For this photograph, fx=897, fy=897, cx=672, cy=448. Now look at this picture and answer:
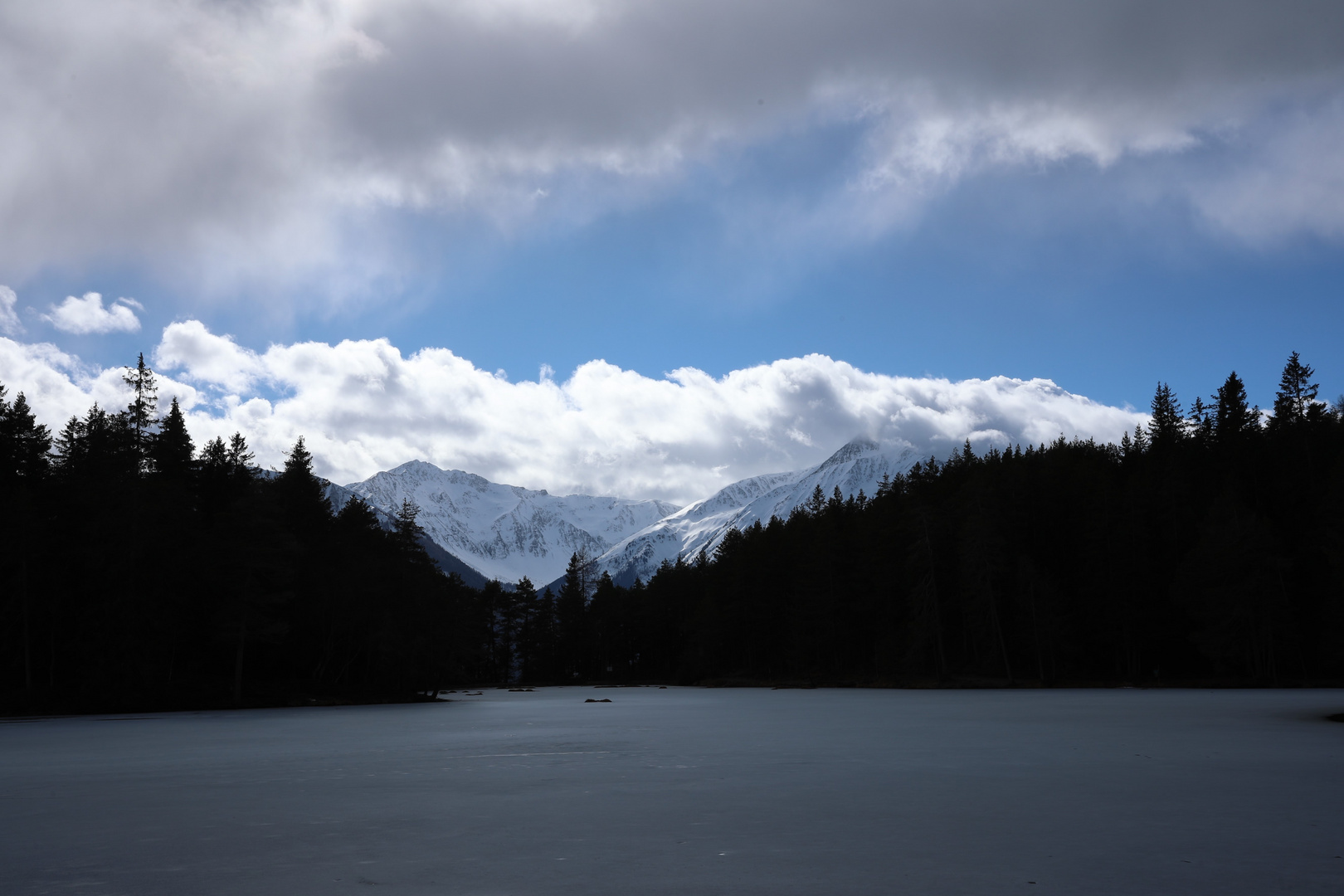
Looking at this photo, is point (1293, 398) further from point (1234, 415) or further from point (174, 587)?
point (174, 587)

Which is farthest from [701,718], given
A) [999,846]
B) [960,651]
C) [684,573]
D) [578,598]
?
[578,598]

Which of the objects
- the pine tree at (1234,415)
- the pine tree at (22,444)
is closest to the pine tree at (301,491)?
the pine tree at (22,444)

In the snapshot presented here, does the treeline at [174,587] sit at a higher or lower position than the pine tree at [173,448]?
lower

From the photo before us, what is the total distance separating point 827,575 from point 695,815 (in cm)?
8243

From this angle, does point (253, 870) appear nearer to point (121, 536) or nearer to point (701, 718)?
point (701, 718)

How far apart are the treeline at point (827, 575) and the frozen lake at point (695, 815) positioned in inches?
1231

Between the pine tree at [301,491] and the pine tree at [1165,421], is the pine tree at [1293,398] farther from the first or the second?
the pine tree at [301,491]

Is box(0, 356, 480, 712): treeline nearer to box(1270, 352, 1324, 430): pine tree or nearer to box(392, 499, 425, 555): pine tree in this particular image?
box(392, 499, 425, 555): pine tree

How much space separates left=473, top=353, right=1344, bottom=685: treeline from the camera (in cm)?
6450

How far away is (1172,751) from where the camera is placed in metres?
18.7

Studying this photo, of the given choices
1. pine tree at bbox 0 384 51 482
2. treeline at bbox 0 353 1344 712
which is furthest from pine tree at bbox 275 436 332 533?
pine tree at bbox 0 384 51 482

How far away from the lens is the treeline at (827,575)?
51.4 metres

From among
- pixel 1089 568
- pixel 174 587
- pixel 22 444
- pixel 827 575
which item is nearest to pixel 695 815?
pixel 174 587

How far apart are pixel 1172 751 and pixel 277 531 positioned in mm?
51343
